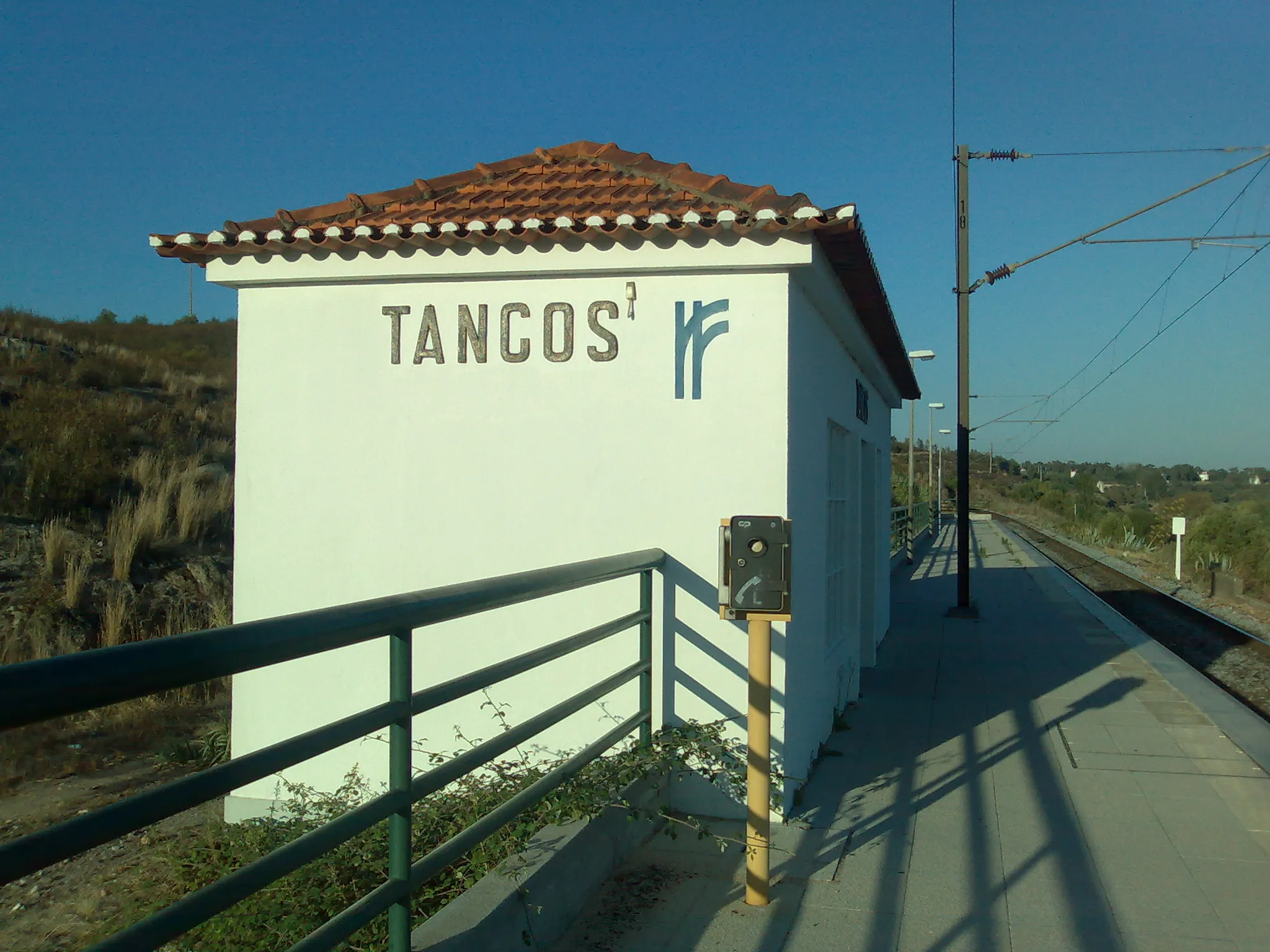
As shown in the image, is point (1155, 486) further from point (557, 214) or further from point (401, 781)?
point (401, 781)

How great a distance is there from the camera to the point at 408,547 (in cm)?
593

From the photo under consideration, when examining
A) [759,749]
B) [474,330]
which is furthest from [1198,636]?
[759,749]

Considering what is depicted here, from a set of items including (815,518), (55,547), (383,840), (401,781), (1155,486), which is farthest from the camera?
(1155,486)

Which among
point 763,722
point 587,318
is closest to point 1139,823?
point 763,722

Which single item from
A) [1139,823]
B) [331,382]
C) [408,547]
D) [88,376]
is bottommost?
[1139,823]

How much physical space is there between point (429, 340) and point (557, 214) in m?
1.04

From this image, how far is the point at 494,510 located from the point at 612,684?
1.60 metres

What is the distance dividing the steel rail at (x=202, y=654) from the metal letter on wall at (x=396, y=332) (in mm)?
2863

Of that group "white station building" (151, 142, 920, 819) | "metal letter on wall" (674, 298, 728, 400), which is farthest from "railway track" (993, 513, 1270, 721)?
"metal letter on wall" (674, 298, 728, 400)

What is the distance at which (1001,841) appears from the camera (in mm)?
5062

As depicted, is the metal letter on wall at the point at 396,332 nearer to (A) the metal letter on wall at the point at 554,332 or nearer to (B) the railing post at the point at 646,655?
(A) the metal letter on wall at the point at 554,332

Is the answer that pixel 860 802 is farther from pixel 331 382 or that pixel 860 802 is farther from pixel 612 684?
pixel 331 382

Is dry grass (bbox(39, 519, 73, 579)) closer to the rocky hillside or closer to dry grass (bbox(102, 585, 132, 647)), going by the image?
the rocky hillside

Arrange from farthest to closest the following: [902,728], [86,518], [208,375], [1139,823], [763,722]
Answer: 1. [208,375]
2. [86,518]
3. [902,728]
4. [1139,823]
5. [763,722]
